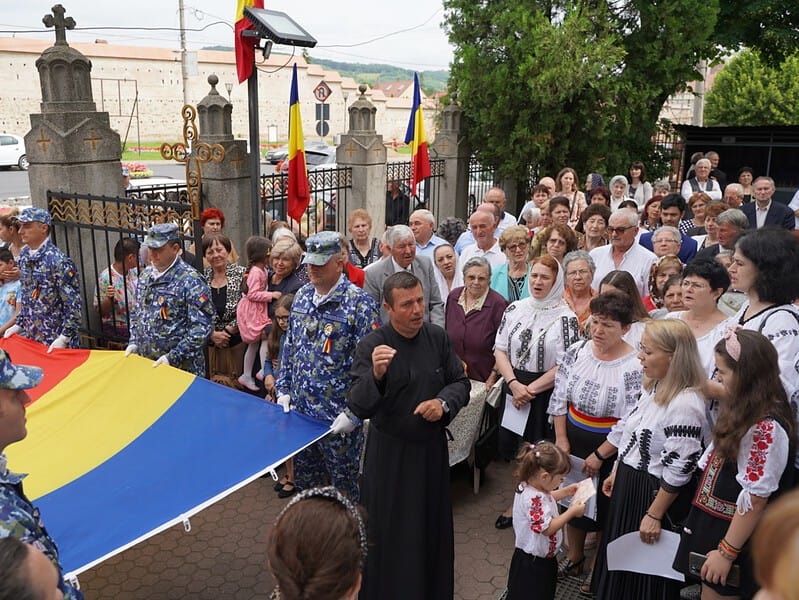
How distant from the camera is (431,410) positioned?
3.39 meters

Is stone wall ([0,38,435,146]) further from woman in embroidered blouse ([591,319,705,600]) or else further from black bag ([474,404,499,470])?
woman in embroidered blouse ([591,319,705,600])

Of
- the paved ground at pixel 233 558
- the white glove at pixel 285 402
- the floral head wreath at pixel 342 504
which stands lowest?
the paved ground at pixel 233 558

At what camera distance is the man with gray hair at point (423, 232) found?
668cm

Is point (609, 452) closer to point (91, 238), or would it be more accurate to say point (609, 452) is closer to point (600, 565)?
point (600, 565)

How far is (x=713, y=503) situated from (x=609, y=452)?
850mm

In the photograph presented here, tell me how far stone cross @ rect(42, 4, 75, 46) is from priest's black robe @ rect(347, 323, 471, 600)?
514cm

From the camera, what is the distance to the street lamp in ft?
20.6

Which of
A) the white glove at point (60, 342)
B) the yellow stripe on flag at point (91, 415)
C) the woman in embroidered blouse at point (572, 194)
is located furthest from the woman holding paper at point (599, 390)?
the woman in embroidered blouse at point (572, 194)

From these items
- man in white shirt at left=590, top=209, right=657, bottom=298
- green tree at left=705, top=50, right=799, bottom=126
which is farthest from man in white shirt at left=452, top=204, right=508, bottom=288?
green tree at left=705, top=50, right=799, bottom=126

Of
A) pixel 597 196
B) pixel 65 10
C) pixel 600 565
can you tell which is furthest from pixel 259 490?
pixel 597 196

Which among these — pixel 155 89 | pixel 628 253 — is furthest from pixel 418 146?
pixel 155 89

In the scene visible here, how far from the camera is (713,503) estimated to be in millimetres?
3182

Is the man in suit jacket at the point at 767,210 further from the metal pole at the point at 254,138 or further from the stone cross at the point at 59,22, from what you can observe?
the stone cross at the point at 59,22

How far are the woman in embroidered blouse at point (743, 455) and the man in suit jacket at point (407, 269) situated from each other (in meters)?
2.65
